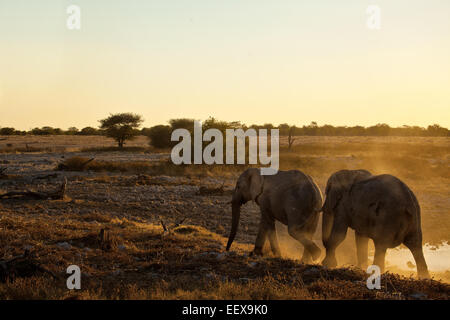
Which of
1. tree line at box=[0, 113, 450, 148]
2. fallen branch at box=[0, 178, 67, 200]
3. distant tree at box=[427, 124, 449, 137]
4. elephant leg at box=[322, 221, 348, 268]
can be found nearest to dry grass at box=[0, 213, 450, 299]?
elephant leg at box=[322, 221, 348, 268]

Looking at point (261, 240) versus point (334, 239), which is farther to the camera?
point (261, 240)

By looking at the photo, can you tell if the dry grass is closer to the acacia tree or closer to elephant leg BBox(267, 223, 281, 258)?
elephant leg BBox(267, 223, 281, 258)

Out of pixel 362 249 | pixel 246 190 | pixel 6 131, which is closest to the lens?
pixel 362 249

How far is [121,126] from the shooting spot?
197ft

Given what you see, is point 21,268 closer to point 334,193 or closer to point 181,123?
point 334,193

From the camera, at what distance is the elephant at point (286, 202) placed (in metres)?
9.93

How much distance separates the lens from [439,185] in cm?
2695

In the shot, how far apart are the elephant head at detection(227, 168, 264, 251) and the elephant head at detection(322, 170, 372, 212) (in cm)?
173

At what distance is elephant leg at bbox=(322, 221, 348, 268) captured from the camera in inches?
385

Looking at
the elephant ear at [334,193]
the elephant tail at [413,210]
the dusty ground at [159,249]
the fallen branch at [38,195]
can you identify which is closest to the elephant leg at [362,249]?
the dusty ground at [159,249]

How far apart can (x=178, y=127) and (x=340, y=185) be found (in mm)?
48158

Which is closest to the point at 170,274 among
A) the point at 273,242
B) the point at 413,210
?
the point at 273,242
